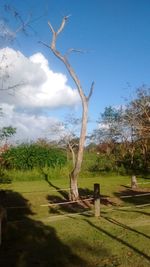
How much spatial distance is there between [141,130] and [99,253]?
Result: 903 inches

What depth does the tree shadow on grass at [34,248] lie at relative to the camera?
6988 mm

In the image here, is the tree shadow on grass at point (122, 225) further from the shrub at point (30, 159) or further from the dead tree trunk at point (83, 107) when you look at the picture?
the shrub at point (30, 159)

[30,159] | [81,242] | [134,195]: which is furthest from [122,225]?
[30,159]

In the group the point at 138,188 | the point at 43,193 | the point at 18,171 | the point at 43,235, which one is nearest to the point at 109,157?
the point at 18,171

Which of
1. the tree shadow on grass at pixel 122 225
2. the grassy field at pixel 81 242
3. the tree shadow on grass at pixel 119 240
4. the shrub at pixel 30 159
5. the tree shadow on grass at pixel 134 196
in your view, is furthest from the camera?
the shrub at pixel 30 159

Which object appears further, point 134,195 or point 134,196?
point 134,195

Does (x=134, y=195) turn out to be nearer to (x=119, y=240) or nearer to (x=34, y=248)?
(x=119, y=240)

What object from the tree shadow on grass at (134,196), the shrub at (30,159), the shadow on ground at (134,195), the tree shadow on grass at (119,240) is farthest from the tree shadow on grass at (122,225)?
the shrub at (30,159)

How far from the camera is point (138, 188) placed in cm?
2205

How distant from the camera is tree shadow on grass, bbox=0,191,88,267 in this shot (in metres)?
6.99

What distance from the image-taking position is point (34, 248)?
26.1 ft

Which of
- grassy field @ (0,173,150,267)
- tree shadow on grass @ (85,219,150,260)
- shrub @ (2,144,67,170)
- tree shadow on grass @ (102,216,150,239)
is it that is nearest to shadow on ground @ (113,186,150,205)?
grassy field @ (0,173,150,267)

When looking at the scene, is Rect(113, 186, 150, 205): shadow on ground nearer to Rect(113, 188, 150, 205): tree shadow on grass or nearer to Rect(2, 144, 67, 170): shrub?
Rect(113, 188, 150, 205): tree shadow on grass

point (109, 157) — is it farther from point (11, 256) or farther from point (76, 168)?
point (11, 256)
